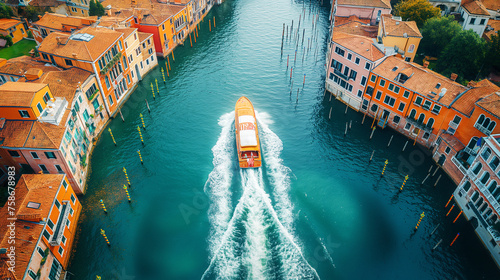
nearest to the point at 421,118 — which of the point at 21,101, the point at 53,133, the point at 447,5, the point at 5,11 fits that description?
the point at 447,5

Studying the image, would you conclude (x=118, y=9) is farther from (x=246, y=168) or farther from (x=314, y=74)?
(x=246, y=168)

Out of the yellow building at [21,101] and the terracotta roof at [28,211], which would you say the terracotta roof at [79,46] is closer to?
the yellow building at [21,101]

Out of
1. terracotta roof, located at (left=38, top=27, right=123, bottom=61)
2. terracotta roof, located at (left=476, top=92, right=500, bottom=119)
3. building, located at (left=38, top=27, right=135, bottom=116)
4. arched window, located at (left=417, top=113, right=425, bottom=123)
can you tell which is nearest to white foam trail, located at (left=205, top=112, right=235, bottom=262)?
building, located at (left=38, top=27, right=135, bottom=116)

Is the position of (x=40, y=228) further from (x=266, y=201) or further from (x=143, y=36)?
(x=143, y=36)

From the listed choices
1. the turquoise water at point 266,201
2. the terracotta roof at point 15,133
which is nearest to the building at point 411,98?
the turquoise water at point 266,201

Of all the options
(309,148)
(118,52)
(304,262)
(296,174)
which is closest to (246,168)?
(296,174)

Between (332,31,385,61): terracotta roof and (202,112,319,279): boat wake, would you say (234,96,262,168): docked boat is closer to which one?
(202,112,319,279): boat wake

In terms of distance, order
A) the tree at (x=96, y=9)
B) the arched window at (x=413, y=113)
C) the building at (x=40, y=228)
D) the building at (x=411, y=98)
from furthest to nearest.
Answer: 1. the tree at (x=96, y=9)
2. the arched window at (x=413, y=113)
3. the building at (x=411, y=98)
4. the building at (x=40, y=228)
